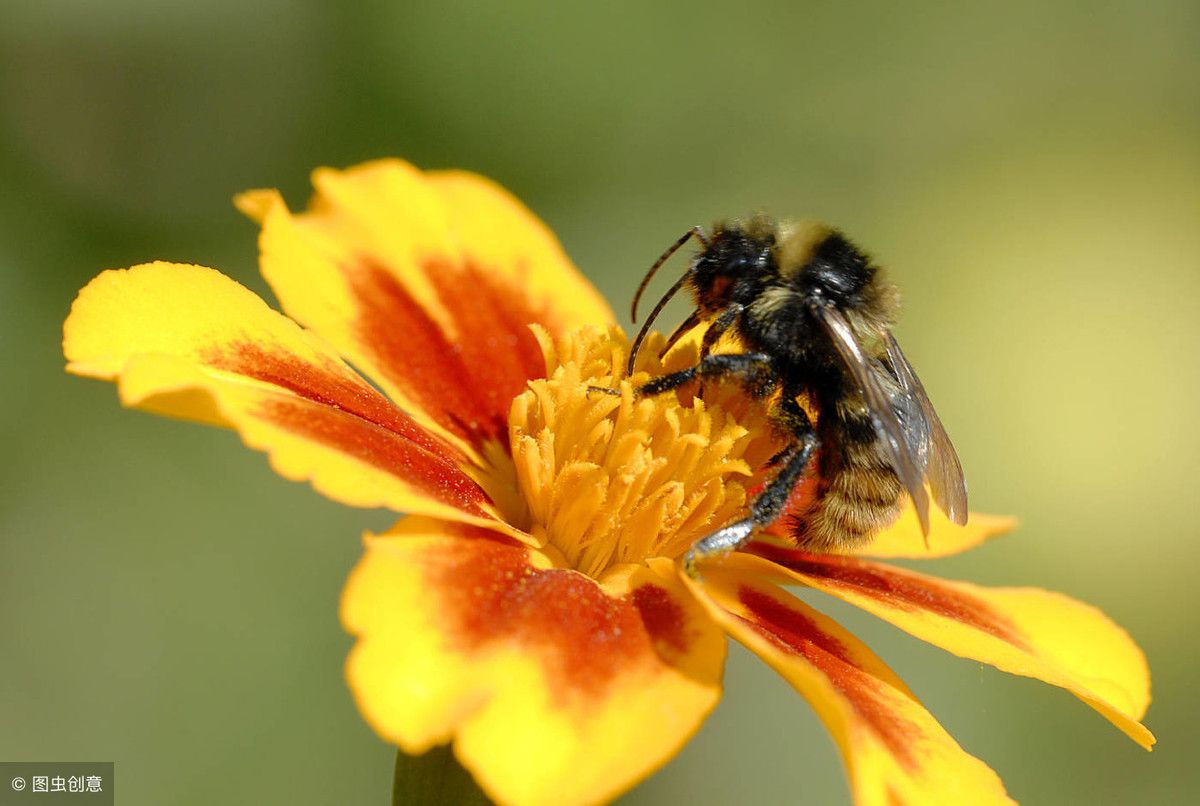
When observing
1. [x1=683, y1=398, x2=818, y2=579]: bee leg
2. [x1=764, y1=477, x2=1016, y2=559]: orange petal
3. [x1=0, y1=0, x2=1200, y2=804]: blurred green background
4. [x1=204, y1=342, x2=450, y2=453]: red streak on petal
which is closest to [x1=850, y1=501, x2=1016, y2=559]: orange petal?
[x1=764, y1=477, x2=1016, y2=559]: orange petal

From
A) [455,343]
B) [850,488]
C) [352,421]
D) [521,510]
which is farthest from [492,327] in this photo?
[850,488]

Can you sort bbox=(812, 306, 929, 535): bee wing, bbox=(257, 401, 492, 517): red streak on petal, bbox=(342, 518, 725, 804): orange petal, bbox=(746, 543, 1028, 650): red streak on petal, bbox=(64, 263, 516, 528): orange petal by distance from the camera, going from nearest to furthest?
bbox=(342, 518, 725, 804): orange petal → bbox=(64, 263, 516, 528): orange petal → bbox=(257, 401, 492, 517): red streak on petal → bbox=(812, 306, 929, 535): bee wing → bbox=(746, 543, 1028, 650): red streak on petal

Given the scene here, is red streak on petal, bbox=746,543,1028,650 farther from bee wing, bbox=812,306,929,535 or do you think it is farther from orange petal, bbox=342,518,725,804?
orange petal, bbox=342,518,725,804

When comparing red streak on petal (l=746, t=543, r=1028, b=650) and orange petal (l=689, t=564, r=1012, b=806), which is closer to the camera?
orange petal (l=689, t=564, r=1012, b=806)

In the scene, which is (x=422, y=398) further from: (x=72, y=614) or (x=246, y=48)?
(x=246, y=48)

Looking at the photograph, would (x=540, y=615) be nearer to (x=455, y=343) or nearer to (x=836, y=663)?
(x=836, y=663)

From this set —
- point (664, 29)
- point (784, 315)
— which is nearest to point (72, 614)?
point (784, 315)

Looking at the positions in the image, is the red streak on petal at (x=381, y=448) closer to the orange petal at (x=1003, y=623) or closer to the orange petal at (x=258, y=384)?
the orange petal at (x=258, y=384)
